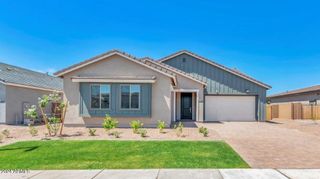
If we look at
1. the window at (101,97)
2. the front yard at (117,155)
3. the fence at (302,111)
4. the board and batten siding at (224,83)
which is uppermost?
the board and batten siding at (224,83)

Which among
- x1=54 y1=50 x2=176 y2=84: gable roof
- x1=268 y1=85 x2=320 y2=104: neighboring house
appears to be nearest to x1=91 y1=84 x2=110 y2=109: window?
x1=54 y1=50 x2=176 y2=84: gable roof

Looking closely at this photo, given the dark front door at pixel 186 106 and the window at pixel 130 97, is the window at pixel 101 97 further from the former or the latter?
the dark front door at pixel 186 106

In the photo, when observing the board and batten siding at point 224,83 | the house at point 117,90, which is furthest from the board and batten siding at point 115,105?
the board and batten siding at point 224,83

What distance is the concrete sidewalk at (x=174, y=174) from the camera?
618 centimetres

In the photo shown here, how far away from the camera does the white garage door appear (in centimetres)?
2281

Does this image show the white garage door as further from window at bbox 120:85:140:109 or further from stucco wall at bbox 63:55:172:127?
window at bbox 120:85:140:109

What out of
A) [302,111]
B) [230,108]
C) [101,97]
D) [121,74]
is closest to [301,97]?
[302,111]

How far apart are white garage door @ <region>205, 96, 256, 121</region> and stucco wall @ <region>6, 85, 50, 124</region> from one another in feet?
51.9

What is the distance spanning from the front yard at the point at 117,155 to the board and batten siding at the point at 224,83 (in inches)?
499

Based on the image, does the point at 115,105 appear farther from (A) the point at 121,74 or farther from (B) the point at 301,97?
(B) the point at 301,97

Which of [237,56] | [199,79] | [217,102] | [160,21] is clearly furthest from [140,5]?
[237,56]

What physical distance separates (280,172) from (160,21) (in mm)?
15360

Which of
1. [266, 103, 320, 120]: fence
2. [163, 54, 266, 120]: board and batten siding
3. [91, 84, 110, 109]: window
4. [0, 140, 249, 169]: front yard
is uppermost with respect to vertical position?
[163, 54, 266, 120]: board and batten siding

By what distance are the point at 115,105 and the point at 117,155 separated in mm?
7649
